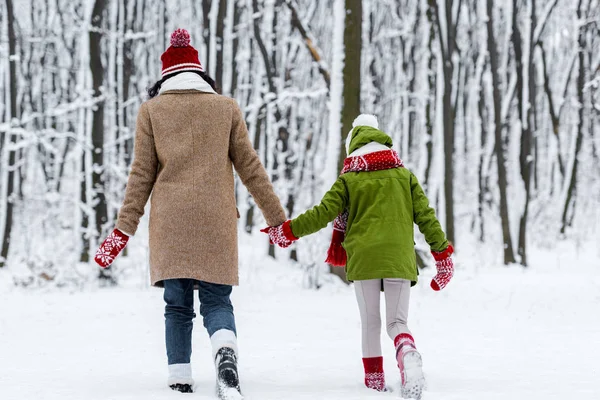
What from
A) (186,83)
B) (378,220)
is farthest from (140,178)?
(378,220)

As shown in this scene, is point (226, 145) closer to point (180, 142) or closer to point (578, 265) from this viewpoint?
point (180, 142)

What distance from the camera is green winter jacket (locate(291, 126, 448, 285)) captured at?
13.1ft

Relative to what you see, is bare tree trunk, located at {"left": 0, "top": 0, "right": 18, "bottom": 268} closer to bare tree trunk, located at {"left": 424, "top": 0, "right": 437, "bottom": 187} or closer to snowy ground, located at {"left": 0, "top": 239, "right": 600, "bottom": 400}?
snowy ground, located at {"left": 0, "top": 239, "right": 600, "bottom": 400}

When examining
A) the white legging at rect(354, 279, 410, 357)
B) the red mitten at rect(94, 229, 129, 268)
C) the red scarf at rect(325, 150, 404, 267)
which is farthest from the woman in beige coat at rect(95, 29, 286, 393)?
the white legging at rect(354, 279, 410, 357)

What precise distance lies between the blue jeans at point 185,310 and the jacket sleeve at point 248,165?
0.56 metres

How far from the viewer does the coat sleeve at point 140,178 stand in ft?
12.7

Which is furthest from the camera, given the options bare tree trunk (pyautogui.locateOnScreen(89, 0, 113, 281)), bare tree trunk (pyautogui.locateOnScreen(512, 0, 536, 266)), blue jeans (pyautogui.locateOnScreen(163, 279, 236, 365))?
bare tree trunk (pyautogui.locateOnScreen(512, 0, 536, 266))

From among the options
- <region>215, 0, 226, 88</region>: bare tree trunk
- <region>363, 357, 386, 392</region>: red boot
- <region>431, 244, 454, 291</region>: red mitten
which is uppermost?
<region>215, 0, 226, 88</region>: bare tree trunk

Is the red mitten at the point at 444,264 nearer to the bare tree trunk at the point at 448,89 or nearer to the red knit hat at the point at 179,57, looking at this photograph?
the red knit hat at the point at 179,57

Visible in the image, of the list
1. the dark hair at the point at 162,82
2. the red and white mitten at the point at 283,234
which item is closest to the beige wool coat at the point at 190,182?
the dark hair at the point at 162,82

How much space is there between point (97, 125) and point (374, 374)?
28.8ft

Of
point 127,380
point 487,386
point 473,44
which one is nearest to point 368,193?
point 487,386

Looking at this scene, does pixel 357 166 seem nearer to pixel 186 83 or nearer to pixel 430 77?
pixel 186 83

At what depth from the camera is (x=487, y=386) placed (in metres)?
4.23
